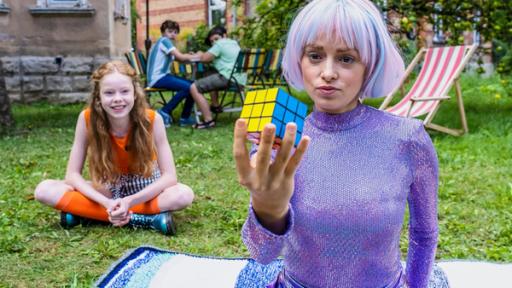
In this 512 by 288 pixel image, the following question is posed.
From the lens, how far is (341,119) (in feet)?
5.12

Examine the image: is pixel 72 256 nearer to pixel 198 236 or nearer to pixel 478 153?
pixel 198 236

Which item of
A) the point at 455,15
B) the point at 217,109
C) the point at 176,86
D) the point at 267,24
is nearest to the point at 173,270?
the point at 176,86

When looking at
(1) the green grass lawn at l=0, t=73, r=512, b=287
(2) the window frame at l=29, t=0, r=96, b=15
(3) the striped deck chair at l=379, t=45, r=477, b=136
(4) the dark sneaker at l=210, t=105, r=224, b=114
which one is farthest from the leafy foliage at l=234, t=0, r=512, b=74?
(2) the window frame at l=29, t=0, r=96, b=15

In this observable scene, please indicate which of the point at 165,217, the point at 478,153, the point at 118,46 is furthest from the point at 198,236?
the point at 118,46

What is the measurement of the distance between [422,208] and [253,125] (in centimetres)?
66

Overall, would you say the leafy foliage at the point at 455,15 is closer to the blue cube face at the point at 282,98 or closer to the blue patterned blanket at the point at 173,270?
the blue patterned blanket at the point at 173,270

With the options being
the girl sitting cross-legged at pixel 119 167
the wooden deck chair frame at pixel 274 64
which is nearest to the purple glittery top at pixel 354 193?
the girl sitting cross-legged at pixel 119 167

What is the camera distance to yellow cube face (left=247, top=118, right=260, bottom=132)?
1207 millimetres

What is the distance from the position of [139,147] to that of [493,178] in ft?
9.17

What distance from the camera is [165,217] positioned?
140 inches

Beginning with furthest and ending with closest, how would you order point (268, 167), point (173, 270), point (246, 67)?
point (246, 67) < point (173, 270) < point (268, 167)

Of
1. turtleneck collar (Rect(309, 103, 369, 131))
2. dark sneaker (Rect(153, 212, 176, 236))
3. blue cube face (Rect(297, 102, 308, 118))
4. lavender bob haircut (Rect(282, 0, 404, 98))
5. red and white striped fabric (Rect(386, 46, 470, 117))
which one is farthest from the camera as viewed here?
red and white striped fabric (Rect(386, 46, 470, 117))

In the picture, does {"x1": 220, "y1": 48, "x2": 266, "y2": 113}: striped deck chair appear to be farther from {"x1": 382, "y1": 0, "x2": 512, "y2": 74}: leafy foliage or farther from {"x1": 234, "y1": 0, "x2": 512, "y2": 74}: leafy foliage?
{"x1": 382, "y1": 0, "x2": 512, "y2": 74}: leafy foliage

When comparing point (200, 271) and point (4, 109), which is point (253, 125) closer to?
point (200, 271)
